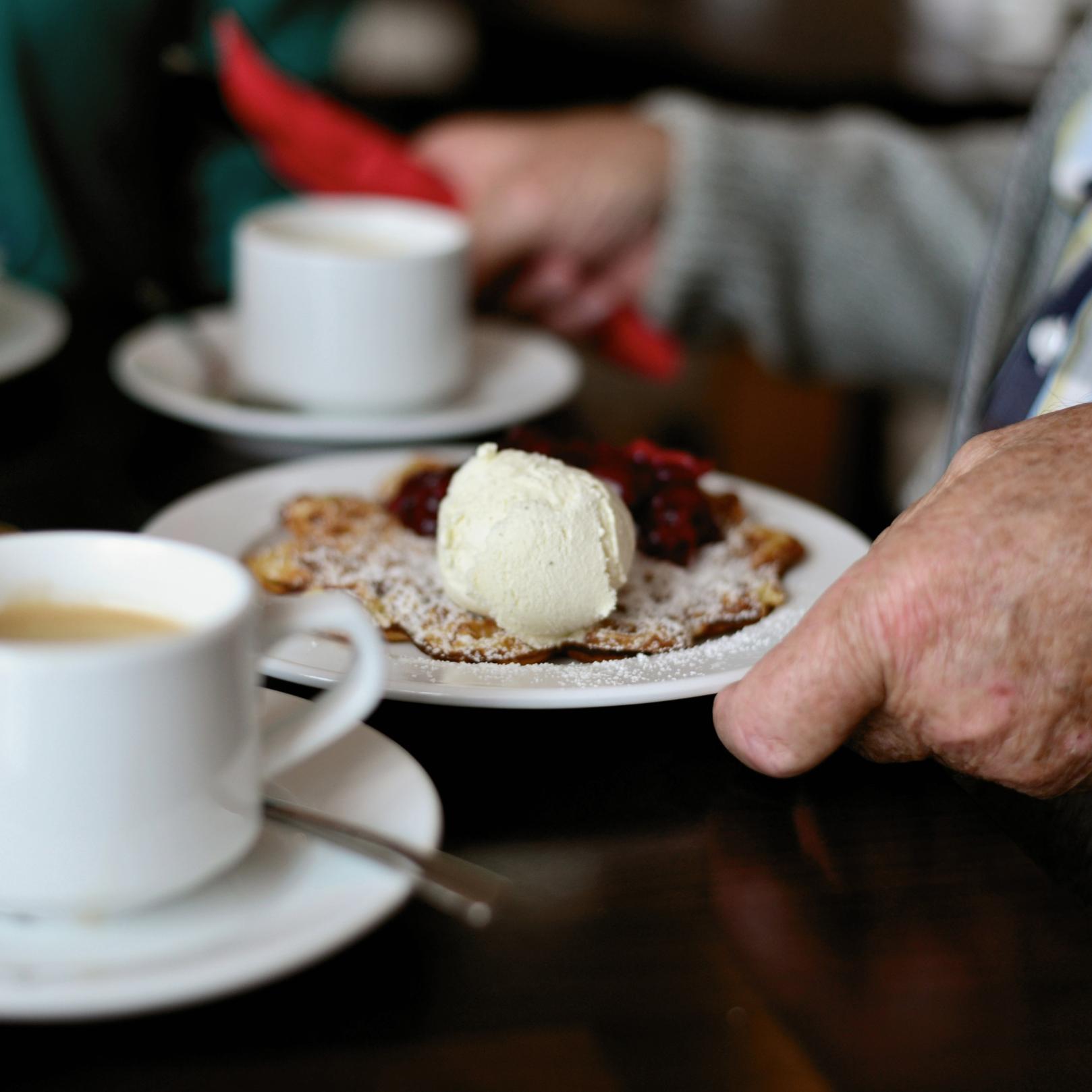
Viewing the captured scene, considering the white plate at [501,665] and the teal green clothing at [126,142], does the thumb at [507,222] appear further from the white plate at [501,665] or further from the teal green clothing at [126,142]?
the white plate at [501,665]

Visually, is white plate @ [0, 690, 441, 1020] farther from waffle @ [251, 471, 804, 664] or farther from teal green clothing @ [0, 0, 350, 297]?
teal green clothing @ [0, 0, 350, 297]

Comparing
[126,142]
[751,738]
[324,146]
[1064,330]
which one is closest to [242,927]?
[751,738]

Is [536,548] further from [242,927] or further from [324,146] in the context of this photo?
[324,146]

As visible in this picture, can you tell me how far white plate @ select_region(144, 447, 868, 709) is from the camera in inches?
24.1

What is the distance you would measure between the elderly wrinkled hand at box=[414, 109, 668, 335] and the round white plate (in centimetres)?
48

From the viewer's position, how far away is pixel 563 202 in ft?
5.11

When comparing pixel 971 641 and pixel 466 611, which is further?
pixel 466 611

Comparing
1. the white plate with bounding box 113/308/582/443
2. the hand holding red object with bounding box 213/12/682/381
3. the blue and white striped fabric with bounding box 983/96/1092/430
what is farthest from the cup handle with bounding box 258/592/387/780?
the hand holding red object with bounding box 213/12/682/381

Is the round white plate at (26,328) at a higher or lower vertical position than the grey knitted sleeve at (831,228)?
lower

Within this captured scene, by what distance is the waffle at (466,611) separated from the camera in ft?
2.32

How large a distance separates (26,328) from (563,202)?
24.4 inches

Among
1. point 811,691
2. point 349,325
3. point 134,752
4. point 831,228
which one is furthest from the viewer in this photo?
point 831,228

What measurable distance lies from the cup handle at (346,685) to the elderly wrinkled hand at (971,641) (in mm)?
164

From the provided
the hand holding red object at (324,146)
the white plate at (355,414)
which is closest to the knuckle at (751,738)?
the white plate at (355,414)
